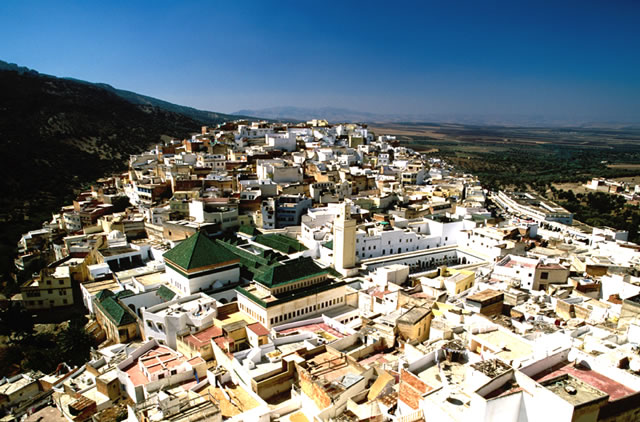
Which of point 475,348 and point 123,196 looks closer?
point 475,348

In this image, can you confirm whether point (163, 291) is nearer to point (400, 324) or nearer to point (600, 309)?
point (400, 324)

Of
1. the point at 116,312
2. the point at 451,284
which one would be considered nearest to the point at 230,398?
the point at 116,312

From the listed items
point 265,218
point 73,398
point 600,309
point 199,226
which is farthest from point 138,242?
point 600,309

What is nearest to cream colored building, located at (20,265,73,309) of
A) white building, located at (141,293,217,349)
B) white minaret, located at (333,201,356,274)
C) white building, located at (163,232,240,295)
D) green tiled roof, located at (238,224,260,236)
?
white building, located at (163,232,240,295)

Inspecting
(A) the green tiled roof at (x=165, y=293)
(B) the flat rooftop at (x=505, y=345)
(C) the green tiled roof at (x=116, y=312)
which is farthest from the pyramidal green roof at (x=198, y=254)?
(B) the flat rooftop at (x=505, y=345)

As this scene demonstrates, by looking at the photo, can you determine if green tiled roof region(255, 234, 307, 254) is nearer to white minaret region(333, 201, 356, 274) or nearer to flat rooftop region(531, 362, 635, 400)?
white minaret region(333, 201, 356, 274)

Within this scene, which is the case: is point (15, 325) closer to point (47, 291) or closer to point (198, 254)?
point (47, 291)
